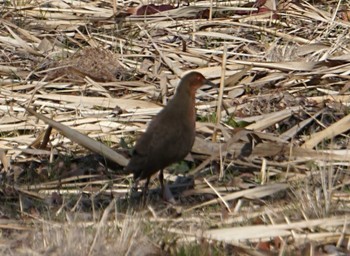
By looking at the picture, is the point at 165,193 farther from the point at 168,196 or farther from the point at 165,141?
the point at 165,141

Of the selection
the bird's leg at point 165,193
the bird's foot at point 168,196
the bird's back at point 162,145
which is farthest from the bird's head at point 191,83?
the bird's foot at point 168,196

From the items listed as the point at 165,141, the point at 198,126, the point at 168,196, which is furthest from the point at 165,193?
the point at 198,126

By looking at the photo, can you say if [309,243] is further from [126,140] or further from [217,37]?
[217,37]

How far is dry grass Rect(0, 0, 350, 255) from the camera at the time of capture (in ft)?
20.5

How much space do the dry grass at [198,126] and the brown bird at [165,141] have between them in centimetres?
28

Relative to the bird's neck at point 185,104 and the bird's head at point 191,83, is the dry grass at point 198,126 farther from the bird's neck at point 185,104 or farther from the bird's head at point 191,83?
the bird's head at point 191,83

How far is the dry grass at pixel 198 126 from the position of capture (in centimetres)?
626

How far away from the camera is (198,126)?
8.25 meters

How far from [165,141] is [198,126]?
162 centimetres

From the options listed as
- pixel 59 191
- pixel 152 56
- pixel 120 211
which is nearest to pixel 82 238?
pixel 120 211

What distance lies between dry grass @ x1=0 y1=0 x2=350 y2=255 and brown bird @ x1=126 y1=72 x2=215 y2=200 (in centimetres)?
28

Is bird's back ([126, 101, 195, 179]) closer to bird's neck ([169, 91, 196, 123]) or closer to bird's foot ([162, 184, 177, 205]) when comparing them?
bird's neck ([169, 91, 196, 123])

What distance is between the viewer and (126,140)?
8250 mm

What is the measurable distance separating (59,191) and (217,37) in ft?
10.2
